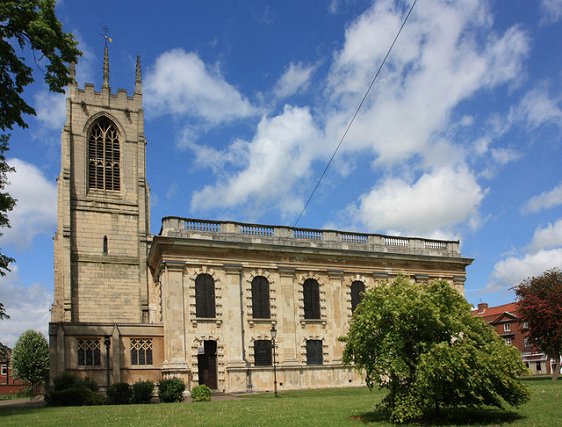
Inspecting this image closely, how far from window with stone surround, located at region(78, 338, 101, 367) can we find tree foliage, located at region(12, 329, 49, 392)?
4255 cm

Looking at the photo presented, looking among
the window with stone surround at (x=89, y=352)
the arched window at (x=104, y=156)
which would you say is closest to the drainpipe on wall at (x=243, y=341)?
the window with stone surround at (x=89, y=352)

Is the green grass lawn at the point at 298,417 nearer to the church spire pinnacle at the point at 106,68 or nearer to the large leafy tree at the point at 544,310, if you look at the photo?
the large leafy tree at the point at 544,310

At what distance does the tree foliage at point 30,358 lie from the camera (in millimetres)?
74062

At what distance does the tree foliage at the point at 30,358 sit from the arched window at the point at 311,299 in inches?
1832

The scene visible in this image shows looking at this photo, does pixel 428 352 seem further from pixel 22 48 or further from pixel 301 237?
pixel 301 237

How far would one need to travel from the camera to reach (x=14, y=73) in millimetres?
19156

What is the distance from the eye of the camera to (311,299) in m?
40.7

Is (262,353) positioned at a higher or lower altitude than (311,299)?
lower

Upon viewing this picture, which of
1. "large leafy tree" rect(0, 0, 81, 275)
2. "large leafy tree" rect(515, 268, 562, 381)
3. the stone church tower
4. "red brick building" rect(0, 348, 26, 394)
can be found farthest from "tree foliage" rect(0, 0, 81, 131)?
"red brick building" rect(0, 348, 26, 394)

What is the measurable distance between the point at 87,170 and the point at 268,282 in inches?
679

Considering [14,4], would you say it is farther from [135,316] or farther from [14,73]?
[135,316]

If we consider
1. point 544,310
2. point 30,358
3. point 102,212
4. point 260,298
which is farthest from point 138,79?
point 30,358

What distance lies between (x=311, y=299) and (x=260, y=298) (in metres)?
3.82

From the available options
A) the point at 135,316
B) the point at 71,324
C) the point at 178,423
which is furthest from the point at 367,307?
the point at 135,316
